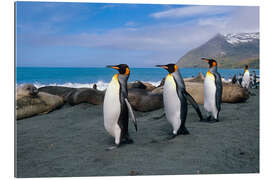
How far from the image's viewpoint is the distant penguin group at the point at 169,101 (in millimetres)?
2757

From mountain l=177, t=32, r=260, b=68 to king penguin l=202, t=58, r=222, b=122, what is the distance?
14cm

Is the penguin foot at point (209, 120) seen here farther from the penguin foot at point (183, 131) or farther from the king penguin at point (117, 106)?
the king penguin at point (117, 106)

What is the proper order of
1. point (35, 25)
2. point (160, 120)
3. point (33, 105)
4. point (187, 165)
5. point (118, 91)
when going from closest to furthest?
1. point (187, 165)
2. point (118, 91)
3. point (35, 25)
4. point (160, 120)
5. point (33, 105)

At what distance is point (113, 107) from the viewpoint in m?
2.75

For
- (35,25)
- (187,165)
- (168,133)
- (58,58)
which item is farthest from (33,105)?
(187,165)

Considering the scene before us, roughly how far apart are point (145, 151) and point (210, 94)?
1706 millimetres

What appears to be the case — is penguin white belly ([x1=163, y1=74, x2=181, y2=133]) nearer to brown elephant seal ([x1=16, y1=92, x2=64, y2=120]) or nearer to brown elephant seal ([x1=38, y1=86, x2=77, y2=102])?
brown elephant seal ([x1=16, y1=92, x2=64, y2=120])

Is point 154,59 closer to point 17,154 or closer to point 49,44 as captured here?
point 49,44

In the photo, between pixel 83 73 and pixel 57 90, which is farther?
pixel 57 90

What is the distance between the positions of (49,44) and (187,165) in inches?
95.8

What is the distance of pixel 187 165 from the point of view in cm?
255

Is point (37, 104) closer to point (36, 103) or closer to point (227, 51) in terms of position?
point (36, 103)
